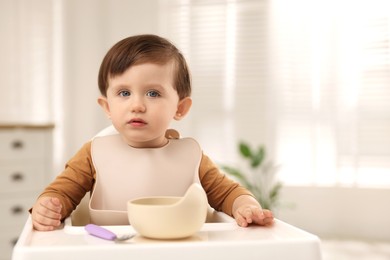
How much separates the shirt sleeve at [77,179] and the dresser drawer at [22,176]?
215 cm

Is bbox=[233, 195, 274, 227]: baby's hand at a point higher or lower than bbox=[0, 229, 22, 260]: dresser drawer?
higher

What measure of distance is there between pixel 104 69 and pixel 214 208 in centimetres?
40

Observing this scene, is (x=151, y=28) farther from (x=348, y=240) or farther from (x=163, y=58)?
(x=163, y=58)

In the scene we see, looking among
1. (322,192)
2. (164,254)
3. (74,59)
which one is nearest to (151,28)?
(74,59)

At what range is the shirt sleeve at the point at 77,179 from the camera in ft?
3.53

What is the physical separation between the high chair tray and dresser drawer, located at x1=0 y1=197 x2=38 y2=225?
2.45m

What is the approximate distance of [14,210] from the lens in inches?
123

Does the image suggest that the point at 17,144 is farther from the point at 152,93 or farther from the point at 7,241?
the point at 152,93

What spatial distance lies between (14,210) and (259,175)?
181cm

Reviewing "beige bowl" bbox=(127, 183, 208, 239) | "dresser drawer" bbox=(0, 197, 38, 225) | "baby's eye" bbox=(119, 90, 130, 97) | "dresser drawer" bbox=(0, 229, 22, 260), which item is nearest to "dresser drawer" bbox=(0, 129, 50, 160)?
"dresser drawer" bbox=(0, 197, 38, 225)

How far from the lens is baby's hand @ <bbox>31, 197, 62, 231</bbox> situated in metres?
0.86

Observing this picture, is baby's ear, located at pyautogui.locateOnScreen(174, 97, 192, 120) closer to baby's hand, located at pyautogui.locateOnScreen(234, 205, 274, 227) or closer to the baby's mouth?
the baby's mouth

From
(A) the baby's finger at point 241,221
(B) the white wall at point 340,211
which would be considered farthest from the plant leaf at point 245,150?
(A) the baby's finger at point 241,221

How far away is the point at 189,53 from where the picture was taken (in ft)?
13.1
